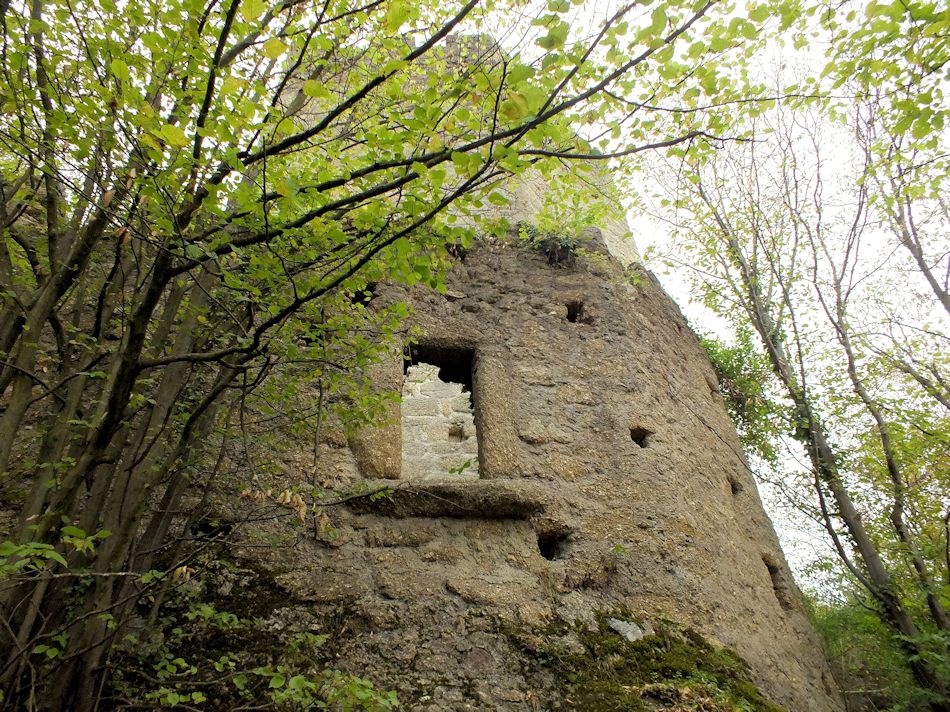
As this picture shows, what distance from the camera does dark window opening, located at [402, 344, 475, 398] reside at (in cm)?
459

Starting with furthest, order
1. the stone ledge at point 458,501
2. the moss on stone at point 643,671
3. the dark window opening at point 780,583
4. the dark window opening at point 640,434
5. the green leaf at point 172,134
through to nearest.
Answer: the dark window opening at point 780,583, the dark window opening at point 640,434, the stone ledge at point 458,501, the moss on stone at point 643,671, the green leaf at point 172,134

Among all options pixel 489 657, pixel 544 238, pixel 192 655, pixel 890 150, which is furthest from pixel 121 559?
pixel 890 150

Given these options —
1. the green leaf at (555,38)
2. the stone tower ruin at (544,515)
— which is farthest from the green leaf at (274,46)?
the stone tower ruin at (544,515)

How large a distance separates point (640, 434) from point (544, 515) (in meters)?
1.09

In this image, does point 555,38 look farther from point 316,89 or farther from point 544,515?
A: point 544,515

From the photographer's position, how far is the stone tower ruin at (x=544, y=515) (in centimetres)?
315

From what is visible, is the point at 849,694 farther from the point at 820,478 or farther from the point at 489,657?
the point at 489,657

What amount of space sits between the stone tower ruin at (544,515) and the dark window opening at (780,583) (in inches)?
0.6

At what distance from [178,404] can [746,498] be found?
4.47 m

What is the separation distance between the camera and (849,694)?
5004 millimetres

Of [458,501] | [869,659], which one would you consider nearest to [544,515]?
[458,501]

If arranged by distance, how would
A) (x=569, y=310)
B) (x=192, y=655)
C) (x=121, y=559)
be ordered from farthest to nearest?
(x=569, y=310)
(x=192, y=655)
(x=121, y=559)

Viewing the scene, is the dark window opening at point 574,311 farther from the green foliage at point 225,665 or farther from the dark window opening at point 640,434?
the green foliage at point 225,665

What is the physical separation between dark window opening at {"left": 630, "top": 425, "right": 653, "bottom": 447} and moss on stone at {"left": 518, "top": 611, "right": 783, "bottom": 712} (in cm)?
133
